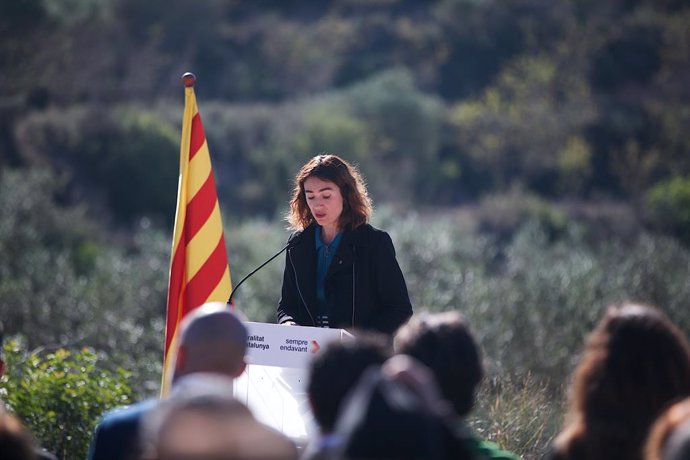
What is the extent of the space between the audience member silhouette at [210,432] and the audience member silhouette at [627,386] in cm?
124

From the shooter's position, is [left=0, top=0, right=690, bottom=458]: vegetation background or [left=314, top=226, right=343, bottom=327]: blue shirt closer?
[left=314, top=226, right=343, bottom=327]: blue shirt

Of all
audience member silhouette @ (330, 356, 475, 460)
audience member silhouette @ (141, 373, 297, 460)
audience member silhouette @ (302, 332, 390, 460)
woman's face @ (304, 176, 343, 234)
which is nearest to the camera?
audience member silhouette @ (141, 373, 297, 460)

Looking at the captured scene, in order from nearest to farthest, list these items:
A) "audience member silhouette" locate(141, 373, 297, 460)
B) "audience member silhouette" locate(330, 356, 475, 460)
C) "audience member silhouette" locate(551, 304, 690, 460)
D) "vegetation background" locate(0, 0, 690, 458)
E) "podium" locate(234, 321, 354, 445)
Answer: "audience member silhouette" locate(141, 373, 297, 460), "audience member silhouette" locate(330, 356, 475, 460), "audience member silhouette" locate(551, 304, 690, 460), "podium" locate(234, 321, 354, 445), "vegetation background" locate(0, 0, 690, 458)

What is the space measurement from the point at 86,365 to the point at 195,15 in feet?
115

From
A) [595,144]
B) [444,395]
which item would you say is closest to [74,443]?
[444,395]

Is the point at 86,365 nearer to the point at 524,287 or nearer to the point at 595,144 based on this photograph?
the point at 524,287

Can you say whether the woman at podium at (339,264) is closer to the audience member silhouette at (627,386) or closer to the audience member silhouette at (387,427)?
the audience member silhouette at (627,386)

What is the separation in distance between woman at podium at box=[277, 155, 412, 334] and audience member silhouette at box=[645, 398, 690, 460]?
2.58 m

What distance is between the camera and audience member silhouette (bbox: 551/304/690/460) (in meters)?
3.50

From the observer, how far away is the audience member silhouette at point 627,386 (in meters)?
3.50

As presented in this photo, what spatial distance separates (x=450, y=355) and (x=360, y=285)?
Result: 2.12 m

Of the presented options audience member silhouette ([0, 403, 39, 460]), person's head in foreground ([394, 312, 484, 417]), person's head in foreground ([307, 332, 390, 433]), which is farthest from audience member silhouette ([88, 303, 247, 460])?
audience member silhouette ([0, 403, 39, 460])

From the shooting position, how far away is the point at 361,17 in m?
46.0

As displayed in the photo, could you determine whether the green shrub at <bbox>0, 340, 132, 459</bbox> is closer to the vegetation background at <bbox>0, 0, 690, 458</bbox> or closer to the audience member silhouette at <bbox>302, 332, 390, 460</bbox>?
the vegetation background at <bbox>0, 0, 690, 458</bbox>
